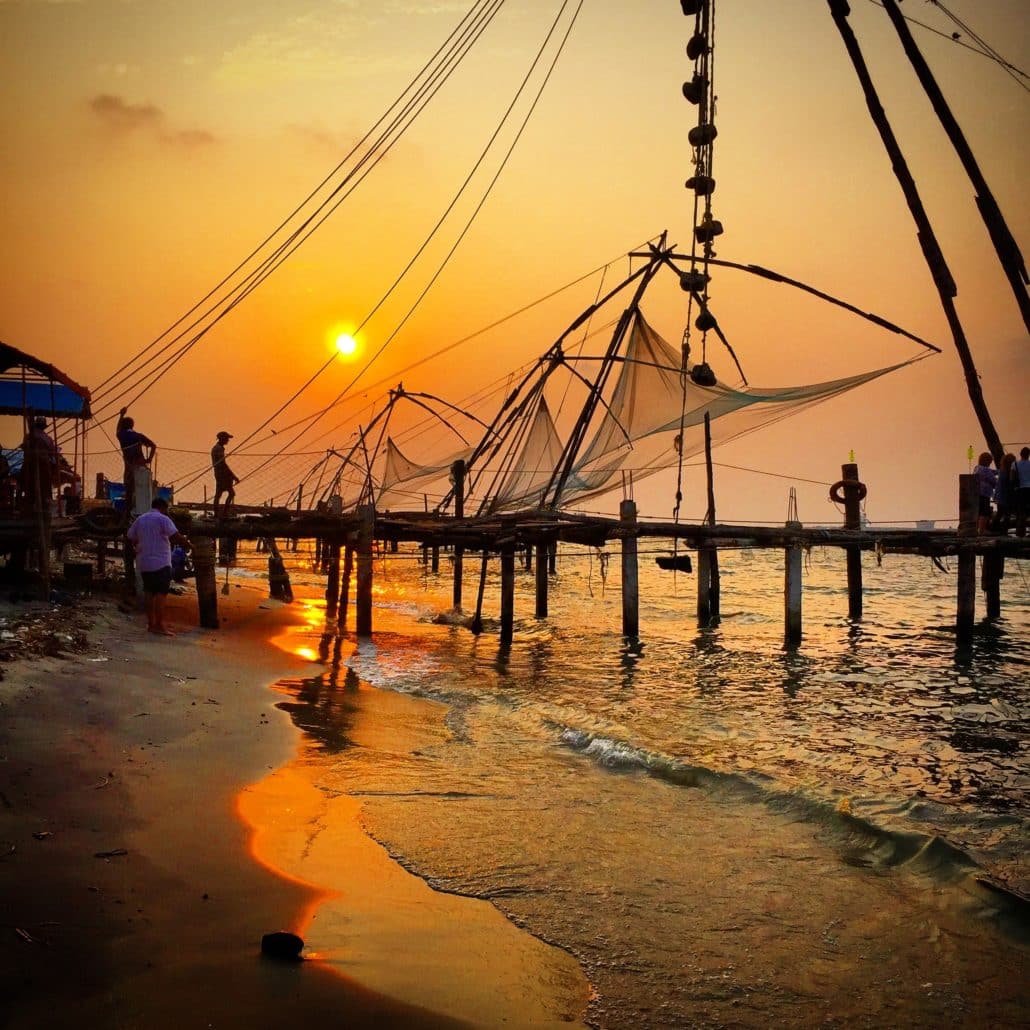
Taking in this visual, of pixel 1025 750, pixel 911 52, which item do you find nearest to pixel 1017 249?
pixel 911 52

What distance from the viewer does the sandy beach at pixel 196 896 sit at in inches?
116

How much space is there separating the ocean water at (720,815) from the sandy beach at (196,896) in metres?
0.30

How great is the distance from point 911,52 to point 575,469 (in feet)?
24.1

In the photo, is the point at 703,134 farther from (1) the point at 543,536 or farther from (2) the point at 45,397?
(2) the point at 45,397

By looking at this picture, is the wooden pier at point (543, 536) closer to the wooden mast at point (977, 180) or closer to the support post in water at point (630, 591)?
the support post in water at point (630, 591)

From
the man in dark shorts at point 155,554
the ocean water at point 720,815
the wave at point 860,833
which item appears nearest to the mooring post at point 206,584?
the ocean water at point 720,815

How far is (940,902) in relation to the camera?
4.90m

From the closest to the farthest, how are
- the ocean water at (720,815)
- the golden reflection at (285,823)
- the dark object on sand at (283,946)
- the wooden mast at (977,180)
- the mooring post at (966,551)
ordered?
the dark object on sand at (283,946) < the ocean water at (720,815) < the golden reflection at (285,823) < the wooden mast at (977,180) < the mooring post at (966,551)

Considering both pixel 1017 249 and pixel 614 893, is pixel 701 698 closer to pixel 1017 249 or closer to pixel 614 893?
pixel 1017 249

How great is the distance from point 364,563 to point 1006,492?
11386 millimetres

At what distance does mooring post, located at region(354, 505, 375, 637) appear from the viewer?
15.3m

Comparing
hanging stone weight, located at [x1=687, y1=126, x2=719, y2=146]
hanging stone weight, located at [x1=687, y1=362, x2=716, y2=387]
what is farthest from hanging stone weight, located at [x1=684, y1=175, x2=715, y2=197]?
hanging stone weight, located at [x1=687, y1=362, x2=716, y2=387]

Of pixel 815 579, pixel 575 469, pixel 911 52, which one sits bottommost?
pixel 815 579

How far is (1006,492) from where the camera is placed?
15.7 meters
